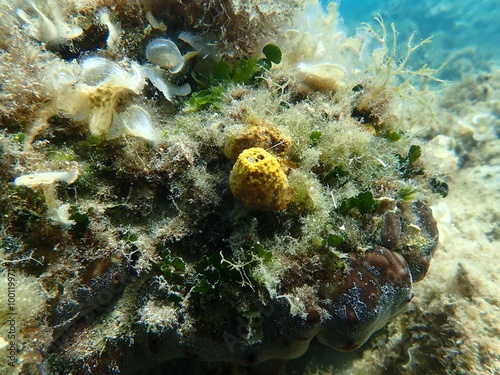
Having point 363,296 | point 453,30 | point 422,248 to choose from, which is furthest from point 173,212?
point 453,30

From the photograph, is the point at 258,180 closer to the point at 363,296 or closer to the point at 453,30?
the point at 363,296

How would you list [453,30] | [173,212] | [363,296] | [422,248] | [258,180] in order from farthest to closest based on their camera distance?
[453,30]
[422,248]
[173,212]
[363,296]
[258,180]

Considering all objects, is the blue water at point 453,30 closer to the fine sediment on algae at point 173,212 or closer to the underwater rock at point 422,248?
the underwater rock at point 422,248

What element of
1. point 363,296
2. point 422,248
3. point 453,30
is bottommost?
point 363,296

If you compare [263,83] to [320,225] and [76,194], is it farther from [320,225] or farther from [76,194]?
[76,194]

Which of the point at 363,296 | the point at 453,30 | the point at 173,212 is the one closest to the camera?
the point at 363,296

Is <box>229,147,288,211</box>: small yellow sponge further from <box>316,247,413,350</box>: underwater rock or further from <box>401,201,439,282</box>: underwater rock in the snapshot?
<box>401,201,439,282</box>: underwater rock

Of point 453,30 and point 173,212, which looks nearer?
point 173,212
